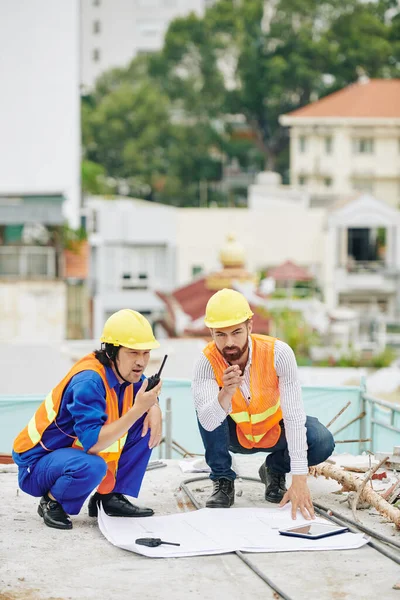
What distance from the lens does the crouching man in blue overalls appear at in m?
5.82

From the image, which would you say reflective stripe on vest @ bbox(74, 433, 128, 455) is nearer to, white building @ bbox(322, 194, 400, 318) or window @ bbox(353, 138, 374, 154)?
white building @ bbox(322, 194, 400, 318)

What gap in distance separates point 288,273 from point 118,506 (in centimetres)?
3929

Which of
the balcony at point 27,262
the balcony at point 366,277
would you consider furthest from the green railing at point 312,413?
the balcony at point 366,277

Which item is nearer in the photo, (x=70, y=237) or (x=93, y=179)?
(x=70, y=237)

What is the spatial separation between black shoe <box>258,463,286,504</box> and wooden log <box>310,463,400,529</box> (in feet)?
1.04

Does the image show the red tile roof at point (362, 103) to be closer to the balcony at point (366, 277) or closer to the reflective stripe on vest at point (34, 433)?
the balcony at point (366, 277)

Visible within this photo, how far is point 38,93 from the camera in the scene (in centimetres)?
4147

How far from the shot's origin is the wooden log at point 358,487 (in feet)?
19.9

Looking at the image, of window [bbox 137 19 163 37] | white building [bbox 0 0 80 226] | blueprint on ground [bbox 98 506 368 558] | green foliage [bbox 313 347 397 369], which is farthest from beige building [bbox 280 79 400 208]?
blueprint on ground [bbox 98 506 368 558]

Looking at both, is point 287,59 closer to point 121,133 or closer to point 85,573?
point 121,133

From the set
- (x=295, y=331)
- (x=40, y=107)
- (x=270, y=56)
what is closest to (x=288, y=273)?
(x=295, y=331)

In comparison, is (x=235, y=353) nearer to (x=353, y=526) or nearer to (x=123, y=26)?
(x=353, y=526)

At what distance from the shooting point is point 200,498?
685 centimetres

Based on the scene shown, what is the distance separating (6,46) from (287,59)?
34.1 metres
